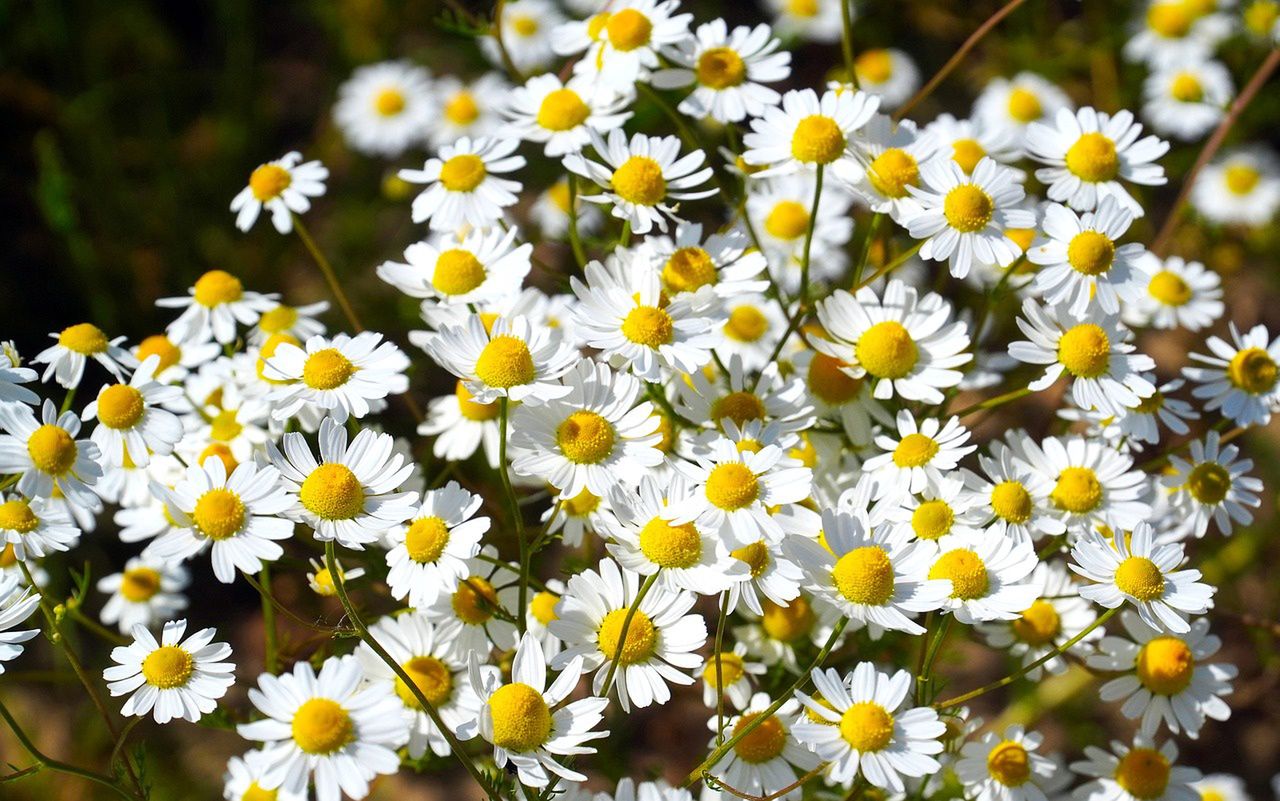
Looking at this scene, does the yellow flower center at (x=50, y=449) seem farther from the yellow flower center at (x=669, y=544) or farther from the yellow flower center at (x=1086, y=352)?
the yellow flower center at (x=1086, y=352)

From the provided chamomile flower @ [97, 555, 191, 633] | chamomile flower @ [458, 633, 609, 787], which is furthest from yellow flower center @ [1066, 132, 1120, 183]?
chamomile flower @ [97, 555, 191, 633]

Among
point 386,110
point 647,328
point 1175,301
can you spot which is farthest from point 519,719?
point 386,110

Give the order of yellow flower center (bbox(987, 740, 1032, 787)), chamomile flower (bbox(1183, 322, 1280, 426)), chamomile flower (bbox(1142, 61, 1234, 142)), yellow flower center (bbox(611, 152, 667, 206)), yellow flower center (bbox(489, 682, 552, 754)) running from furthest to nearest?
1. chamomile flower (bbox(1142, 61, 1234, 142))
2. chamomile flower (bbox(1183, 322, 1280, 426))
3. yellow flower center (bbox(611, 152, 667, 206))
4. yellow flower center (bbox(987, 740, 1032, 787))
5. yellow flower center (bbox(489, 682, 552, 754))

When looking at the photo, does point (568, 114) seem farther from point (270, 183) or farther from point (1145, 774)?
point (1145, 774)

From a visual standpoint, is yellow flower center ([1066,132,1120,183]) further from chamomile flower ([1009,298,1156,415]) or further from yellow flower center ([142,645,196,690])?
yellow flower center ([142,645,196,690])

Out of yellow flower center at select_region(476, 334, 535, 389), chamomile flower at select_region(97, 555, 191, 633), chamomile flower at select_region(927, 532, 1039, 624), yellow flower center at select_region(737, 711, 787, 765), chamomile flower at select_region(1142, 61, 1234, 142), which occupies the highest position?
yellow flower center at select_region(476, 334, 535, 389)

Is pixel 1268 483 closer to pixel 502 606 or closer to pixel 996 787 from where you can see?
pixel 996 787

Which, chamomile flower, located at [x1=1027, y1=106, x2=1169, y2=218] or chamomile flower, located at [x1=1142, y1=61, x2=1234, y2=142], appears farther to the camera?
chamomile flower, located at [x1=1142, y1=61, x2=1234, y2=142]

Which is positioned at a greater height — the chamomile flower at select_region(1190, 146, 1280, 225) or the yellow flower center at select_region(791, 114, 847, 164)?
the yellow flower center at select_region(791, 114, 847, 164)
